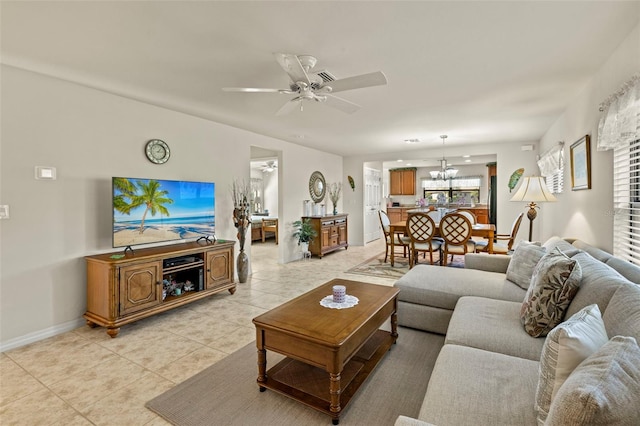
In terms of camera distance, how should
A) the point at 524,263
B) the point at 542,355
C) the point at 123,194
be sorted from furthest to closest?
the point at 123,194
the point at 524,263
the point at 542,355

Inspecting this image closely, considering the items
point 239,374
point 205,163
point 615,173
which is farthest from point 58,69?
point 615,173

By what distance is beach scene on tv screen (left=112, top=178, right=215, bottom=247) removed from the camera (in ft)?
10.5

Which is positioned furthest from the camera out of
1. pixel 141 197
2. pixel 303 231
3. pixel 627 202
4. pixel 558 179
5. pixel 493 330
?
pixel 303 231

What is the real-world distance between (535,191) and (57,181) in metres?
5.16

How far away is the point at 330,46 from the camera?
89.5 inches

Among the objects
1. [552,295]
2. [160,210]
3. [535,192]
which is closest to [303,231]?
[160,210]

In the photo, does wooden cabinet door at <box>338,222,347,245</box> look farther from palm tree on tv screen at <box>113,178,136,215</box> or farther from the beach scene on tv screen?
palm tree on tv screen at <box>113,178,136,215</box>

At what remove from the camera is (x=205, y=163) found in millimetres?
4336

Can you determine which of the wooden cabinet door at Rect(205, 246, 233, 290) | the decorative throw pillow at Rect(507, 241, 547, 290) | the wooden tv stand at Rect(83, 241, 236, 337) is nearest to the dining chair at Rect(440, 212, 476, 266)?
the decorative throw pillow at Rect(507, 241, 547, 290)

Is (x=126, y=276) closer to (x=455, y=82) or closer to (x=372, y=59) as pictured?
(x=372, y=59)

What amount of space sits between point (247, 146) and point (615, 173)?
176 inches

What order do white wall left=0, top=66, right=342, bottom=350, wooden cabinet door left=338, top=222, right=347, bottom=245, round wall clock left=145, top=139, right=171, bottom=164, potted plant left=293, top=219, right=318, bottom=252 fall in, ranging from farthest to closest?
wooden cabinet door left=338, top=222, right=347, bottom=245 → potted plant left=293, top=219, right=318, bottom=252 → round wall clock left=145, top=139, right=171, bottom=164 → white wall left=0, top=66, right=342, bottom=350

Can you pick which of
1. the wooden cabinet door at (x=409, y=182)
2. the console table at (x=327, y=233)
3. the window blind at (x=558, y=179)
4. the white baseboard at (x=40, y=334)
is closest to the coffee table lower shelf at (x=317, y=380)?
the white baseboard at (x=40, y=334)

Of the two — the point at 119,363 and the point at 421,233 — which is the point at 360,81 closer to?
the point at 119,363
